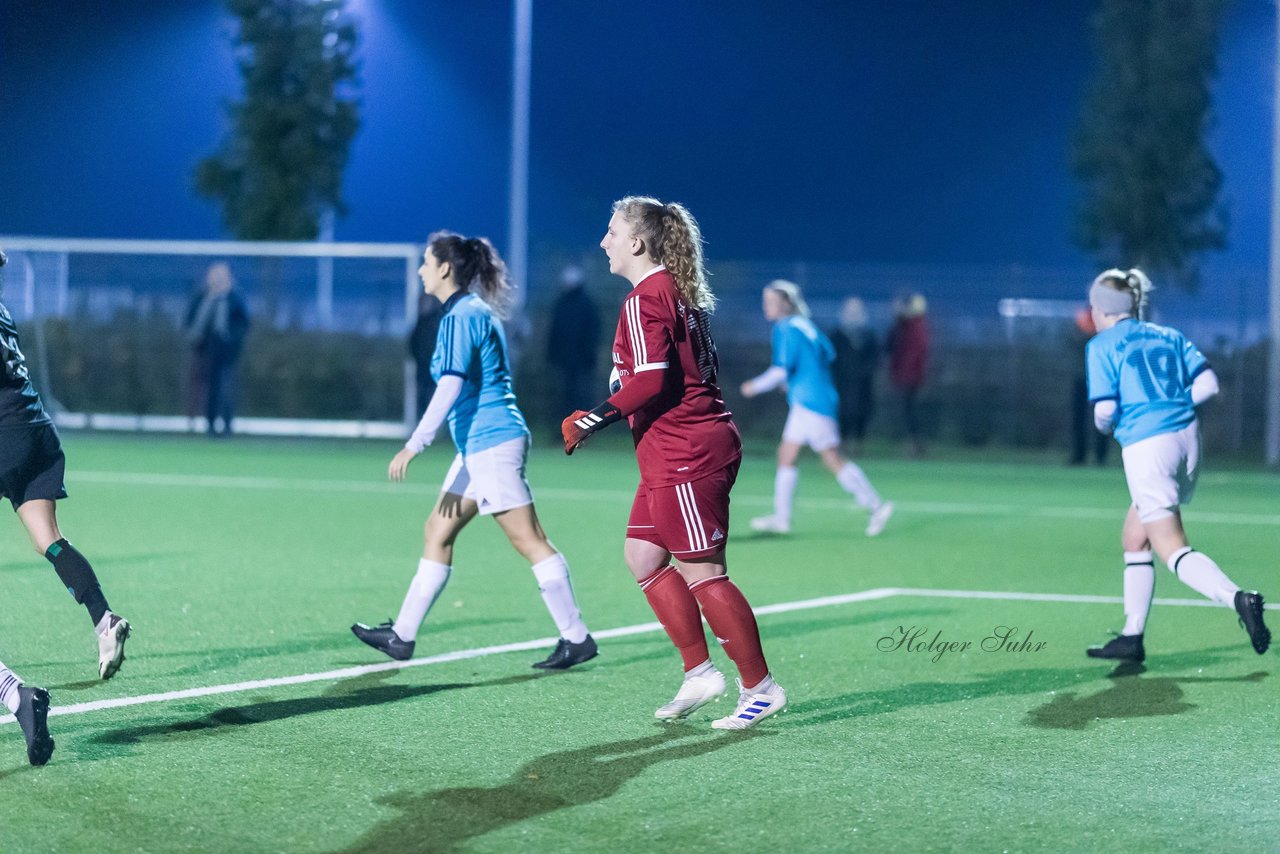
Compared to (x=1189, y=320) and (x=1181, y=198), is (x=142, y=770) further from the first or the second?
(x=1181, y=198)

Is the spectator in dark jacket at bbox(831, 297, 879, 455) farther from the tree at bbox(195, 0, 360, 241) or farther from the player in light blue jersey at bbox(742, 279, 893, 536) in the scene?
the tree at bbox(195, 0, 360, 241)

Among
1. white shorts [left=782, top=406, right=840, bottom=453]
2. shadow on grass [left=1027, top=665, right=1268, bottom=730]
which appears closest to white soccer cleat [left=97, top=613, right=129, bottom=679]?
shadow on grass [left=1027, top=665, right=1268, bottom=730]

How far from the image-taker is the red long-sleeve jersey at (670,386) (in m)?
6.28

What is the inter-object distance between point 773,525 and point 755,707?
6932 mm

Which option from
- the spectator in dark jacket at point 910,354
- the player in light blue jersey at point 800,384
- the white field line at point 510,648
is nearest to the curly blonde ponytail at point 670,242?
the white field line at point 510,648

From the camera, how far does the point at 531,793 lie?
18.1ft

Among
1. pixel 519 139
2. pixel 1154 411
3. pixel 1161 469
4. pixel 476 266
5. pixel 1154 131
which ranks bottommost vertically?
pixel 1161 469

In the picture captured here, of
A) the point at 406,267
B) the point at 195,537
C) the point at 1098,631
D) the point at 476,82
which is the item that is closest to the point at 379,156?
the point at 476,82

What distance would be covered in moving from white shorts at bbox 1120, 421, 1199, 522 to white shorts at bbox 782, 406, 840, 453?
518cm

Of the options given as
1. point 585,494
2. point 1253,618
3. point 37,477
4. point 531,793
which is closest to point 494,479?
point 37,477

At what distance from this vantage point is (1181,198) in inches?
1065

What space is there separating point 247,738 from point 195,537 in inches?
261

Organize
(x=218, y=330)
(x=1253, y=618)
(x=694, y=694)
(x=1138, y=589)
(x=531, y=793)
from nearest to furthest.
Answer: (x=531, y=793) → (x=694, y=694) → (x=1253, y=618) → (x=1138, y=589) → (x=218, y=330)

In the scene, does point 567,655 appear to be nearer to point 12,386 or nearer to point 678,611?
point 678,611
